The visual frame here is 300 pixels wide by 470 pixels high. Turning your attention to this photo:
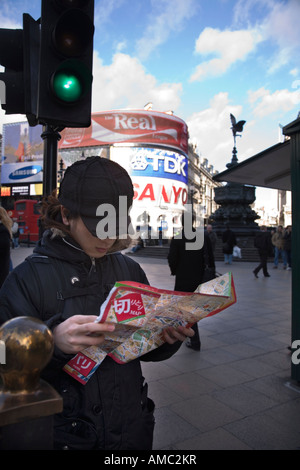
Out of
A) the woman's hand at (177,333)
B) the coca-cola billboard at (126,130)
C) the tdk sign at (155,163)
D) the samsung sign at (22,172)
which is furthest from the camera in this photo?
the samsung sign at (22,172)

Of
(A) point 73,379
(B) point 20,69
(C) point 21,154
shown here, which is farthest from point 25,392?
(C) point 21,154

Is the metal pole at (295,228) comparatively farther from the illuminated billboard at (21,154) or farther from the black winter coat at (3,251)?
the illuminated billboard at (21,154)

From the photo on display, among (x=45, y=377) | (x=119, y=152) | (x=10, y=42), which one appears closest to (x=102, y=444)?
(x=45, y=377)

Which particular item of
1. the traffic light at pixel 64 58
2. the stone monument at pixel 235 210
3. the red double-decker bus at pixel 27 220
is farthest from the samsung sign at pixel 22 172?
the traffic light at pixel 64 58

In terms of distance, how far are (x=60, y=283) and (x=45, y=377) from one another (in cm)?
37

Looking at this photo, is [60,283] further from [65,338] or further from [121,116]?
[121,116]

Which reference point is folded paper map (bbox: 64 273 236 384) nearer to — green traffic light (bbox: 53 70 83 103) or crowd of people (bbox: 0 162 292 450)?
crowd of people (bbox: 0 162 292 450)

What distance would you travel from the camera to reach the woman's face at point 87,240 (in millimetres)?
1418

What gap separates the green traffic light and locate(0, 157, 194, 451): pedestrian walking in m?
1.11

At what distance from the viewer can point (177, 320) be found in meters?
1.29

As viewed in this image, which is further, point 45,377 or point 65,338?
point 45,377

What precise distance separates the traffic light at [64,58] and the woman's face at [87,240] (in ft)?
3.96

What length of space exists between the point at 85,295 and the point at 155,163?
42.6 metres

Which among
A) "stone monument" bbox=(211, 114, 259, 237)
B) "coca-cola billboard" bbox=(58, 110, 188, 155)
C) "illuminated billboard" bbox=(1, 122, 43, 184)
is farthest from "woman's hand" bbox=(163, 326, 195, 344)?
"illuminated billboard" bbox=(1, 122, 43, 184)
